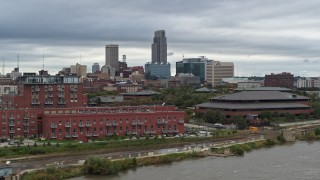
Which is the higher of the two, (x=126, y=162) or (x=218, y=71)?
(x=218, y=71)

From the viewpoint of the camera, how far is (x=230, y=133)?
176ft

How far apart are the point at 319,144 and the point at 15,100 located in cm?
2804

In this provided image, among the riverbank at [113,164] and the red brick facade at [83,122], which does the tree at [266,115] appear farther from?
the riverbank at [113,164]

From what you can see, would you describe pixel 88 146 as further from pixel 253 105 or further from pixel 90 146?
pixel 253 105

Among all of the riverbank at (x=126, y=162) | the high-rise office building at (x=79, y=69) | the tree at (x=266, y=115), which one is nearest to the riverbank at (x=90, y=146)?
the riverbank at (x=126, y=162)

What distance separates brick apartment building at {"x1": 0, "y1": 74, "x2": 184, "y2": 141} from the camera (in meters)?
47.2

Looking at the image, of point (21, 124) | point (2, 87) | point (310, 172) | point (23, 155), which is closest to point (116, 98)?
point (2, 87)

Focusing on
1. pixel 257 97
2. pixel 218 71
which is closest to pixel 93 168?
pixel 257 97

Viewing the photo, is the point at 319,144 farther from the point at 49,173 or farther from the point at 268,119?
the point at 49,173

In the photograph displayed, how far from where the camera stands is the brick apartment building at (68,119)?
4719 cm

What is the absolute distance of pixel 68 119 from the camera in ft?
155

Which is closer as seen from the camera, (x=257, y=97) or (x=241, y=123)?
(x=241, y=123)

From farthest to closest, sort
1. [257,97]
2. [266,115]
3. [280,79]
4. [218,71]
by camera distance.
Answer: [218,71]
[280,79]
[257,97]
[266,115]

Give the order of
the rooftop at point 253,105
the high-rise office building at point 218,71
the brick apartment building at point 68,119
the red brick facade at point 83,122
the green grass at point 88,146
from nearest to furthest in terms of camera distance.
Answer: the green grass at point 88,146 → the red brick facade at point 83,122 → the brick apartment building at point 68,119 → the rooftop at point 253,105 → the high-rise office building at point 218,71
